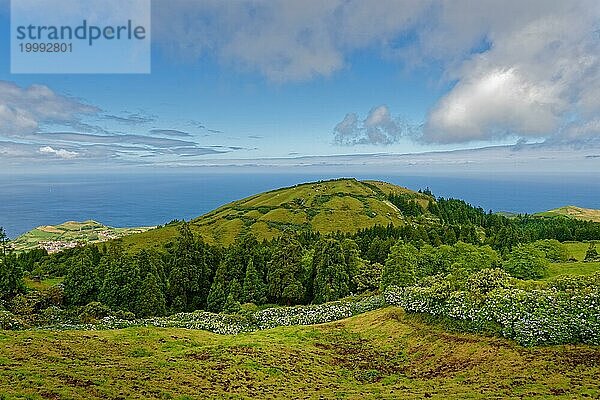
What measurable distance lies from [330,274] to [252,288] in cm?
1211

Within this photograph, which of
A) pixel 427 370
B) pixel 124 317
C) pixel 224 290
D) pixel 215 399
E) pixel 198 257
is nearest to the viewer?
pixel 215 399

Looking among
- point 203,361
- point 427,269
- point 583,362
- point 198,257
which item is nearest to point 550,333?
point 583,362

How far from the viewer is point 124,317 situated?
43531 mm

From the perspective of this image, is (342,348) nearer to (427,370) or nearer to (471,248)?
(427,370)

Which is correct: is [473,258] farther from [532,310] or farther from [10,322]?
[10,322]

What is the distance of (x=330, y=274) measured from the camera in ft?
201

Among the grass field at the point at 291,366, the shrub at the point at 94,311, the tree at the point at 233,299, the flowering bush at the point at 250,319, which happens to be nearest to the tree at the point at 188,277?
the tree at the point at 233,299

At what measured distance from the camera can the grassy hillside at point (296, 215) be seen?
128 meters

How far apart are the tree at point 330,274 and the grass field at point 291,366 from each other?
2658 cm

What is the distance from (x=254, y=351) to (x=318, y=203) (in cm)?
14507

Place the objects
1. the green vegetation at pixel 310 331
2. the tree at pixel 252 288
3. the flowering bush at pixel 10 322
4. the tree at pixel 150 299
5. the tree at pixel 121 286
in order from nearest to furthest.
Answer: the green vegetation at pixel 310 331, the flowering bush at pixel 10 322, the tree at pixel 150 299, the tree at pixel 121 286, the tree at pixel 252 288

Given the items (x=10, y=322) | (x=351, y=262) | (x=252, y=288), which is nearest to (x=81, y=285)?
(x=252, y=288)

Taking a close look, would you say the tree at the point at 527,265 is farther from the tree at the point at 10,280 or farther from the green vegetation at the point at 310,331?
the tree at the point at 10,280

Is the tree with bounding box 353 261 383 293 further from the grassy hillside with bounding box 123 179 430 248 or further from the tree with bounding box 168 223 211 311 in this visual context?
the grassy hillside with bounding box 123 179 430 248
